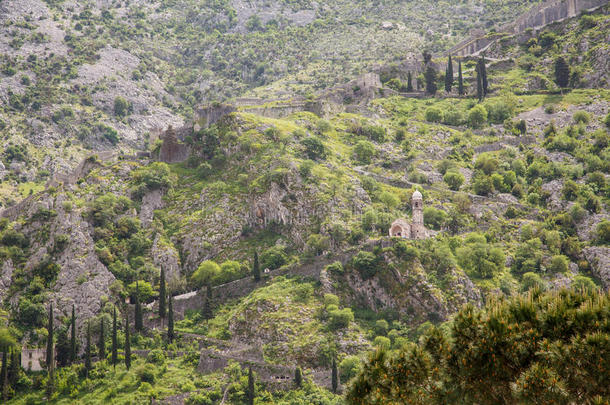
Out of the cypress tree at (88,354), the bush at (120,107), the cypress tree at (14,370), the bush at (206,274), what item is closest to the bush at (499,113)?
the bush at (206,274)

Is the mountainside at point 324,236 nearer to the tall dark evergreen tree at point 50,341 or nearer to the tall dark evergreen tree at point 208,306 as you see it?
the tall dark evergreen tree at point 208,306

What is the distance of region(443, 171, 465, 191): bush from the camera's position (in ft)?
348

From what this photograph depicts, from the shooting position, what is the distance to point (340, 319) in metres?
78.8

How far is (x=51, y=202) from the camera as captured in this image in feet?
315

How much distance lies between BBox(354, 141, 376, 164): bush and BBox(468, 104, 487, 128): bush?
20.4 m

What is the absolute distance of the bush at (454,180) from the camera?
4173 inches

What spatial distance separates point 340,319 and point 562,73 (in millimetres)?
75935

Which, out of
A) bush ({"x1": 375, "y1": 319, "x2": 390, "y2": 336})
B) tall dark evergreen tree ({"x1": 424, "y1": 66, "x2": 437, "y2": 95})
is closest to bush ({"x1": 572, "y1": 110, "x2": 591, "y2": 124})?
tall dark evergreen tree ({"x1": 424, "y1": 66, "x2": 437, "y2": 95})

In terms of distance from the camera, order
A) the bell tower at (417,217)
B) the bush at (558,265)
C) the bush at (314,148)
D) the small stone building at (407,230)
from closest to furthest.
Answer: the bush at (558,265) → the small stone building at (407,230) → the bell tower at (417,217) → the bush at (314,148)

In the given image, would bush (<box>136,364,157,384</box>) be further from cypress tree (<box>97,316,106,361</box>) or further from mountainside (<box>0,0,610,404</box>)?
cypress tree (<box>97,316,106,361</box>)

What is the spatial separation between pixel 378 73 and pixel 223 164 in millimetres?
50235

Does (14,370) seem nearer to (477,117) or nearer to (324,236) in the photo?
(324,236)

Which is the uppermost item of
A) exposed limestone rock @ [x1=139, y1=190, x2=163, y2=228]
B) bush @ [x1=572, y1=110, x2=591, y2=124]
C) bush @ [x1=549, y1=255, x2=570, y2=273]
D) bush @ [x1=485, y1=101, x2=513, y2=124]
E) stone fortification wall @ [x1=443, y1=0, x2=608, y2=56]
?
stone fortification wall @ [x1=443, y1=0, x2=608, y2=56]

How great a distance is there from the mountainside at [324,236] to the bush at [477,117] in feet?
1.11
